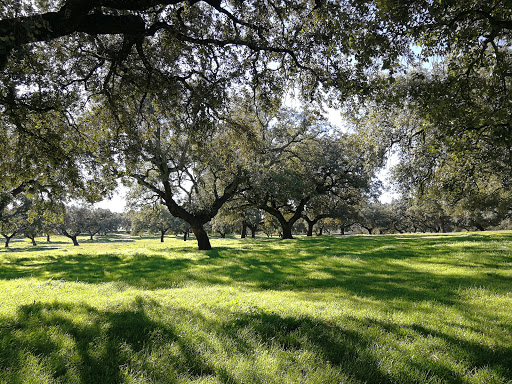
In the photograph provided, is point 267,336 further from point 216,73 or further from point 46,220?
point 46,220

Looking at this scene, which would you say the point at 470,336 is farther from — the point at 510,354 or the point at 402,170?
the point at 402,170

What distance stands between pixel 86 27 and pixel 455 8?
342 inches

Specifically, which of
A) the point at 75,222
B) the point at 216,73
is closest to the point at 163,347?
the point at 216,73

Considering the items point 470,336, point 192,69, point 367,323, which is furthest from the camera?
point 192,69

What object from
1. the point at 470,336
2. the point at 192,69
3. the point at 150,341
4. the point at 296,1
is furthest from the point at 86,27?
the point at 470,336

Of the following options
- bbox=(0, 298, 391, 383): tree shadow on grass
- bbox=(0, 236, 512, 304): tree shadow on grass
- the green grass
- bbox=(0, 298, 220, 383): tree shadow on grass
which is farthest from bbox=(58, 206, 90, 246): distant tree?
bbox=(0, 298, 391, 383): tree shadow on grass

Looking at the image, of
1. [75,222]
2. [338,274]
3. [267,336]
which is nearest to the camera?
[267,336]

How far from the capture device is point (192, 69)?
9117mm

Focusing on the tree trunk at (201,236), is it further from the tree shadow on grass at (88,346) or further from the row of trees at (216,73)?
the tree shadow on grass at (88,346)

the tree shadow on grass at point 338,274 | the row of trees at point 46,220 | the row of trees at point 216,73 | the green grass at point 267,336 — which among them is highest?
the row of trees at point 216,73

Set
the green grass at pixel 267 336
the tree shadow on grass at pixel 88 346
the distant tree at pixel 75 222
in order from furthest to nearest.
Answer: the distant tree at pixel 75 222
the green grass at pixel 267 336
the tree shadow on grass at pixel 88 346

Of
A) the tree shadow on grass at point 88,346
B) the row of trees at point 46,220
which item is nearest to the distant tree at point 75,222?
the row of trees at point 46,220

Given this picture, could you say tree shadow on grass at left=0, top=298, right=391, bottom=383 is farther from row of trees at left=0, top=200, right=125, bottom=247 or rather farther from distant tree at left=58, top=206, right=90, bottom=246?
distant tree at left=58, top=206, right=90, bottom=246

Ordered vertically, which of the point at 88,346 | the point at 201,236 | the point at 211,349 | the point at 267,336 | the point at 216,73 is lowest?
the point at 267,336
